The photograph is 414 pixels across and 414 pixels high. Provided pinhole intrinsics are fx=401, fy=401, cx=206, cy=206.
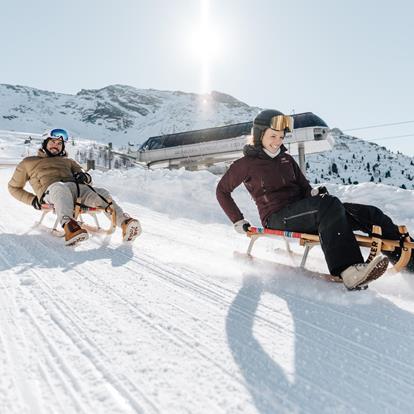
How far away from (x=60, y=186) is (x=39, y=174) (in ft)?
2.54

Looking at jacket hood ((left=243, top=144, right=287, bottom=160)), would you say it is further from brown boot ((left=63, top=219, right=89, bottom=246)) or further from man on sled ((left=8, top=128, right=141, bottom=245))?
brown boot ((left=63, top=219, right=89, bottom=246))

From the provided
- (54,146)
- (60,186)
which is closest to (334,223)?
(60,186)

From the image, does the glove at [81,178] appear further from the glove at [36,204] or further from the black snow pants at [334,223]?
the black snow pants at [334,223]

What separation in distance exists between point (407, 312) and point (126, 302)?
1.64 meters

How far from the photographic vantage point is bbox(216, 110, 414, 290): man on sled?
2.67 metres

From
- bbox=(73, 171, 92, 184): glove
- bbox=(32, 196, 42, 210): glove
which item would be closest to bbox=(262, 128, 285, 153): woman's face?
bbox=(73, 171, 92, 184): glove

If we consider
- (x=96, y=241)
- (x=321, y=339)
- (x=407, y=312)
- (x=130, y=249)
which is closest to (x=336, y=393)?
(x=321, y=339)

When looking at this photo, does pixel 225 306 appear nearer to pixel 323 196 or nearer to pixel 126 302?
pixel 126 302

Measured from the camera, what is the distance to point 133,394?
4.55 feet

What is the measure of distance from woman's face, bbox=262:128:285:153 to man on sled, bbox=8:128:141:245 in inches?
64.3

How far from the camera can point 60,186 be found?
4.47 meters

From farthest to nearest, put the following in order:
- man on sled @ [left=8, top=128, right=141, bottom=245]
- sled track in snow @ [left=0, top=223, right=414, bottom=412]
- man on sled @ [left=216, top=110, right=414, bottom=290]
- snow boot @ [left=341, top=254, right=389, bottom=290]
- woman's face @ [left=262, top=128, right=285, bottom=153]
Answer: man on sled @ [left=8, top=128, right=141, bottom=245]
woman's face @ [left=262, top=128, right=285, bottom=153]
man on sled @ [left=216, top=110, right=414, bottom=290]
snow boot @ [left=341, top=254, right=389, bottom=290]
sled track in snow @ [left=0, top=223, right=414, bottom=412]

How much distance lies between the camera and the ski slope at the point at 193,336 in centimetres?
139

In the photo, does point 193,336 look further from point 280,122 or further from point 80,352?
point 280,122
